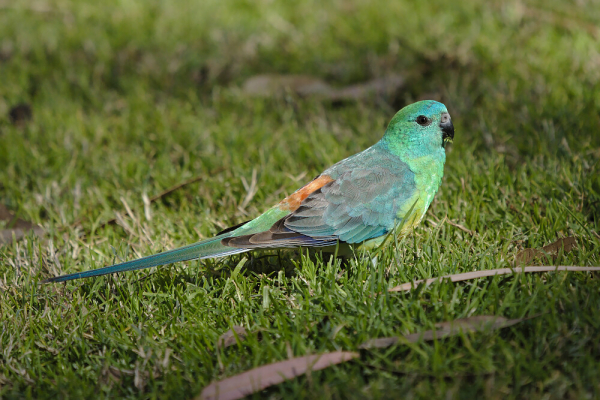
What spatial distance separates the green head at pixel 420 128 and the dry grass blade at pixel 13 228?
2.27 m

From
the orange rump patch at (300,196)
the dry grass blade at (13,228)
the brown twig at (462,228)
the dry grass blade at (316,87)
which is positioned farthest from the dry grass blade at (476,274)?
the dry grass blade at (316,87)

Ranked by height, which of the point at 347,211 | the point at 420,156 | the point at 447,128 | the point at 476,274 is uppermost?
the point at 447,128

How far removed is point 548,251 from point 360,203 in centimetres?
96

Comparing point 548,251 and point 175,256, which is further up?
point 175,256

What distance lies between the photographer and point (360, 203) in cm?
305

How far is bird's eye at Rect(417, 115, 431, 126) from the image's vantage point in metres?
3.28

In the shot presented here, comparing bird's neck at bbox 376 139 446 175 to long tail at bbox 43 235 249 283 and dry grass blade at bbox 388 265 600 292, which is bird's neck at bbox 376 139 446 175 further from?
long tail at bbox 43 235 249 283

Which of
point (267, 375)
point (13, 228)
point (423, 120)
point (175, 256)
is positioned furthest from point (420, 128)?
point (13, 228)

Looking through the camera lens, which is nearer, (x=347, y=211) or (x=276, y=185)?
(x=347, y=211)

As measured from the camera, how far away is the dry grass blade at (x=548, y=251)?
9.17 ft

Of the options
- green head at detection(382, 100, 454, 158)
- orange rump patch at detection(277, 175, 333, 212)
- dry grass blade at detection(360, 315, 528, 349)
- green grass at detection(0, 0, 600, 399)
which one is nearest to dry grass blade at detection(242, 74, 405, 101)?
green grass at detection(0, 0, 600, 399)

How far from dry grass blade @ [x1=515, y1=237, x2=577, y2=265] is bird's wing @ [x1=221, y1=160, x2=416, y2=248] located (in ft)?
2.07

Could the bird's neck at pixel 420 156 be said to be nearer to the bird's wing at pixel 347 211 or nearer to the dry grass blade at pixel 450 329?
the bird's wing at pixel 347 211

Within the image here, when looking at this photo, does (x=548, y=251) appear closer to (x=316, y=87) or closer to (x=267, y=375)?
(x=267, y=375)
